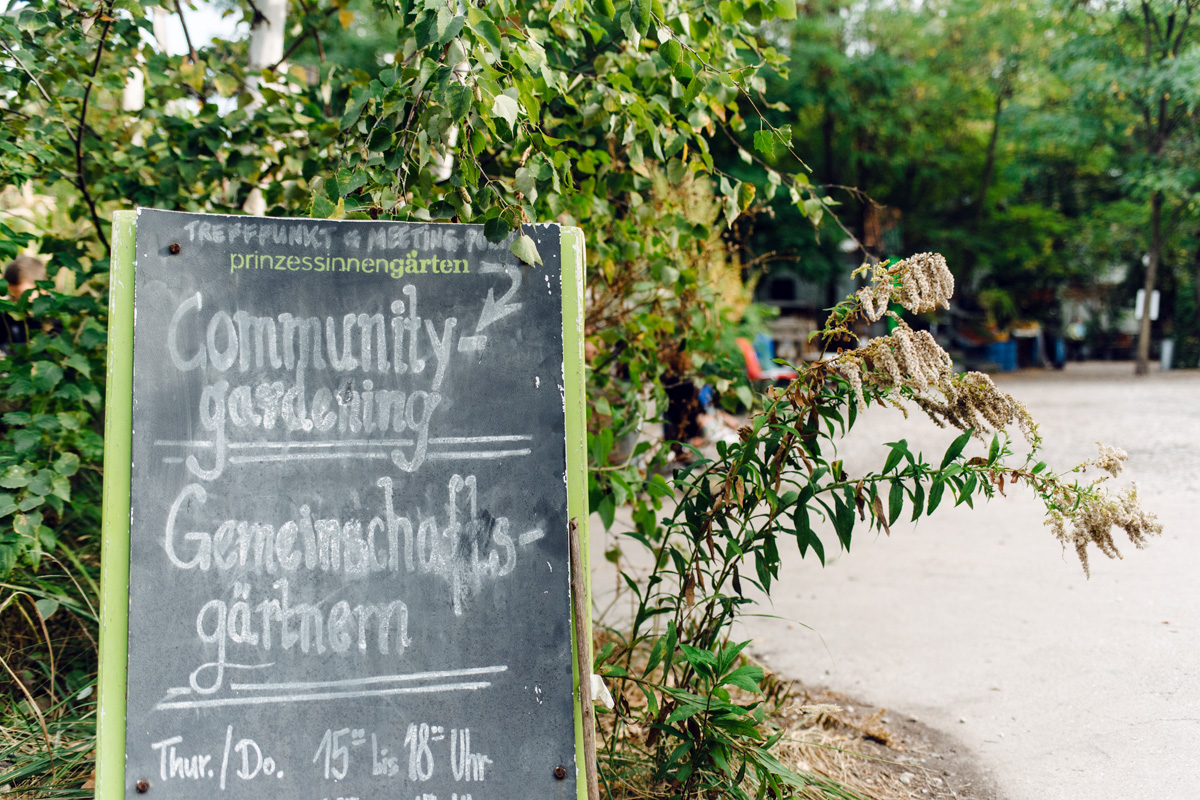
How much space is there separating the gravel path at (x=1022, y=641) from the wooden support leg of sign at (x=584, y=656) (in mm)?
928

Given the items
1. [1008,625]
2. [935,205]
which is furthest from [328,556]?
[935,205]

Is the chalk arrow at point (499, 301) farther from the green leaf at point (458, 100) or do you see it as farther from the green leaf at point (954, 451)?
the green leaf at point (954, 451)

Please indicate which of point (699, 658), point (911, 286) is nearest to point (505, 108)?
point (911, 286)

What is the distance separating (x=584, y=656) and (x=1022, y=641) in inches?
105

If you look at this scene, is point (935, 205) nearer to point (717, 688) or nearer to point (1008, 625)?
point (1008, 625)

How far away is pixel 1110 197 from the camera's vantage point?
2172cm

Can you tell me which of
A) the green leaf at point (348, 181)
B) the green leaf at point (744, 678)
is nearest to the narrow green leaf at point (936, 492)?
the green leaf at point (744, 678)

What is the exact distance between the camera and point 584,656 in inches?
68.9

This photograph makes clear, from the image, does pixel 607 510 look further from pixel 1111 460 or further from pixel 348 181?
pixel 1111 460

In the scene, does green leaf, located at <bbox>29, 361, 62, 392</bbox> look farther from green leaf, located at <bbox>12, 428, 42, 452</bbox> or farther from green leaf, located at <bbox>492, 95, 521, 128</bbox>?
green leaf, located at <bbox>492, 95, 521, 128</bbox>

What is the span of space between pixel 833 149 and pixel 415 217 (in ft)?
63.9

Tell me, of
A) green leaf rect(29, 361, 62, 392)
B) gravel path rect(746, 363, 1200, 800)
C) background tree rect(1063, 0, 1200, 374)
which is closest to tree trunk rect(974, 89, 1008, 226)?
background tree rect(1063, 0, 1200, 374)

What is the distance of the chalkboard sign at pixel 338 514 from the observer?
5.45 feet

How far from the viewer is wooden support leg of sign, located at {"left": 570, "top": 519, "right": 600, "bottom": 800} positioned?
1.73 metres
